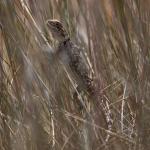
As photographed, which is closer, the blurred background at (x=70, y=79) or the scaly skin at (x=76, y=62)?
the blurred background at (x=70, y=79)

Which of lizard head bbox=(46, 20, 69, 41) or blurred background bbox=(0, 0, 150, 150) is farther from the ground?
lizard head bbox=(46, 20, 69, 41)

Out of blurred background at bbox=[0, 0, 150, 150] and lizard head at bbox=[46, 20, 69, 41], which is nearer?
blurred background at bbox=[0, 0, 150, 150]

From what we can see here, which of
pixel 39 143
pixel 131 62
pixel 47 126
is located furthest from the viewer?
pixel 47 126

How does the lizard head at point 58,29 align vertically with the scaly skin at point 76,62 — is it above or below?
above

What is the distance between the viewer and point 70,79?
1.49m

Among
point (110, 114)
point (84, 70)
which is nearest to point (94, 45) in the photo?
point (84, 70)

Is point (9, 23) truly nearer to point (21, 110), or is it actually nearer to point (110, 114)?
point (21, 110)

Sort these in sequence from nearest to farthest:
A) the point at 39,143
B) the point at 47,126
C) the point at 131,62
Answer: the point at 39,143
the point at 131,62
the point at 47,126

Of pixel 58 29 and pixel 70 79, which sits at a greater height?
pixel 58 29

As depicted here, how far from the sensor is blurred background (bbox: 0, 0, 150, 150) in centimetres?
132

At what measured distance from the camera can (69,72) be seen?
1489mm

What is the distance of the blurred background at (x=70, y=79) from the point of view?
132cm

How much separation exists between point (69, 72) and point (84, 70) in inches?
2.1

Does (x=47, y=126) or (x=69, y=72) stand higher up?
(x=69, y=72)
